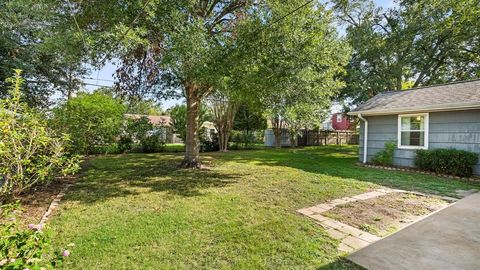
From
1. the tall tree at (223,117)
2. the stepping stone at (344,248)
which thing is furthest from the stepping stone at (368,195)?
the tall tree at (223,117)

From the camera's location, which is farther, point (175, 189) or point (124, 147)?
point (124, 147)

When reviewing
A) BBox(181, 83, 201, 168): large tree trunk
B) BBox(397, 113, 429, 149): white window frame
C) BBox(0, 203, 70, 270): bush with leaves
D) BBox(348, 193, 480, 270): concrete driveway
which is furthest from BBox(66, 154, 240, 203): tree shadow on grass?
BBox(397, 113, 429, 149): white window frame

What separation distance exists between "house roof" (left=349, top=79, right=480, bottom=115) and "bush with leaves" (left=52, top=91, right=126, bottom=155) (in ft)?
31.5

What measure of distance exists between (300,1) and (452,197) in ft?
16.8

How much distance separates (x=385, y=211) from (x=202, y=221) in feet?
9.79

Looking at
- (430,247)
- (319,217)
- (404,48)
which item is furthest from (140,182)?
(404,48)

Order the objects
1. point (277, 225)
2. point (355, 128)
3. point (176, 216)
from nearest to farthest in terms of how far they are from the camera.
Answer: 1. point (277, 225)
2. point (176, 216)
3. point (355, 128)

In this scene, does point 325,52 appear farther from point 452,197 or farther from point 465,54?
point 465,54

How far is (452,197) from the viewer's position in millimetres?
4863

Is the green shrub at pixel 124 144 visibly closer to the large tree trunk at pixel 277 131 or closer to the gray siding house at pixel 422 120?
the large tree trunk at pixel 277 131

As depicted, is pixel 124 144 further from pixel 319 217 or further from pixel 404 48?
pixel 404 48

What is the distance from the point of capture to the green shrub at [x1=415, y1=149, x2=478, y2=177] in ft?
22.2

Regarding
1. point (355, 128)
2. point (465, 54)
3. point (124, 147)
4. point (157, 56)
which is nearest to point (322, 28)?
point (157, 56)

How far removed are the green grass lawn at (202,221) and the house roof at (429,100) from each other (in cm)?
247
